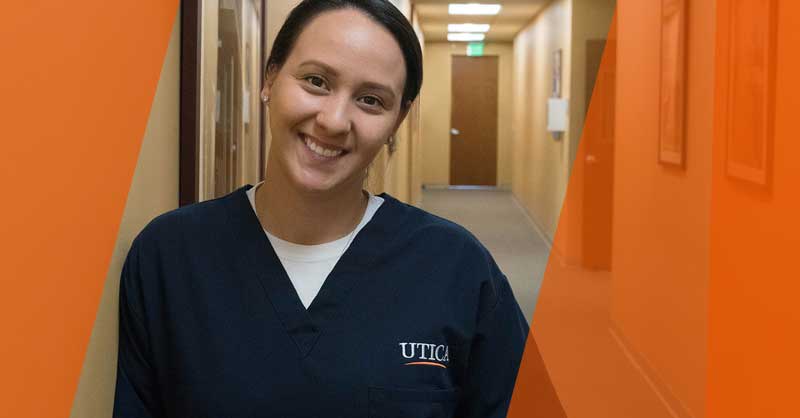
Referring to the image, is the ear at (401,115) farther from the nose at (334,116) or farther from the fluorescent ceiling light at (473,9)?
the fluorescent ceiling light at (473,9)

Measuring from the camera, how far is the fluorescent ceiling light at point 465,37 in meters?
12.9

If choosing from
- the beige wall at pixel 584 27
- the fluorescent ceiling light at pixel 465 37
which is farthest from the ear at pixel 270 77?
the fluorescent ceiling light at pixel 465 37

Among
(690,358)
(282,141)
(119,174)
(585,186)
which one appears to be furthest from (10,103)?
(585,186)

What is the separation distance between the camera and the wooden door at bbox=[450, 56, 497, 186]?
14.3 meters

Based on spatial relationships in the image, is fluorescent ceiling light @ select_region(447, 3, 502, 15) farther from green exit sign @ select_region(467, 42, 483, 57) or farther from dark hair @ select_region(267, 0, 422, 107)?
dark hair @ select_region(267, 0, 422, 107)

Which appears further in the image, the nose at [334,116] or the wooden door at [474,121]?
the wooden door at [474,121]

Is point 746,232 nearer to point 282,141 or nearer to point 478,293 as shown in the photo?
point 478,293

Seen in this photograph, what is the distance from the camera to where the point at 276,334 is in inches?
45.9

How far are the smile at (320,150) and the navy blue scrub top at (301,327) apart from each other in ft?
0.51

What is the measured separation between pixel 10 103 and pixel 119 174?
0.36 m

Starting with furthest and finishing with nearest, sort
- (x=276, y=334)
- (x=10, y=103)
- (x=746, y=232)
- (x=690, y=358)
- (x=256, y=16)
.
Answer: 1. (x=690, y=358)
2. (x=746, y=232)
3. (x=256, y=16)
4. (x=276, y=334)
5. (x=10, y=103)

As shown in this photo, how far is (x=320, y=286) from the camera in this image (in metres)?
1.23
